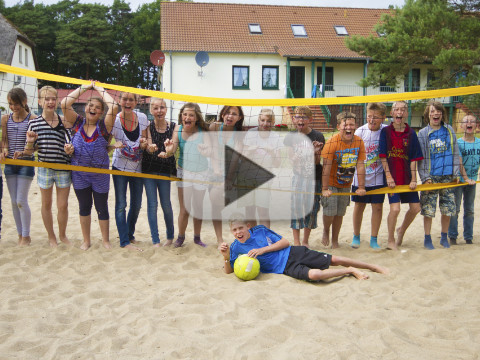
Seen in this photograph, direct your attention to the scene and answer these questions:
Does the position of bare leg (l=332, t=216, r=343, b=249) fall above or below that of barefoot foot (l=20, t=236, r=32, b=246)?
above

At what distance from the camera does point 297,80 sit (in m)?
23.2

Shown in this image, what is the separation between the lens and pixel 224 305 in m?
3.12

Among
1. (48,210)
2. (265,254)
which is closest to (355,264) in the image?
Answer: (265,254)

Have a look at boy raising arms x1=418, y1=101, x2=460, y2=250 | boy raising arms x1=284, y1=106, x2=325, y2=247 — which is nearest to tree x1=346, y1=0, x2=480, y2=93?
boy raising arms x1=418, y1=101, x2=460, y2=250

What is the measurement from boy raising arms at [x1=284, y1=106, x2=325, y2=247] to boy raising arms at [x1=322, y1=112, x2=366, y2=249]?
3.8 inches

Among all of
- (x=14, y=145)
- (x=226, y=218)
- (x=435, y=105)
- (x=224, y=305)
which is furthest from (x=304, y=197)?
(x=14, y=145)

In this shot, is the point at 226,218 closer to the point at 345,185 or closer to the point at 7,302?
the point at 345,185

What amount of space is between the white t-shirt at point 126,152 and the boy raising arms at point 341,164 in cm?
191

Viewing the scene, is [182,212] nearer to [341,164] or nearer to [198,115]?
[198,115]

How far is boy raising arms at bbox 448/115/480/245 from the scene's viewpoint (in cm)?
491

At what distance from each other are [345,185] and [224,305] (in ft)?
7.00

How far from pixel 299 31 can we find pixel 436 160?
828 inches
